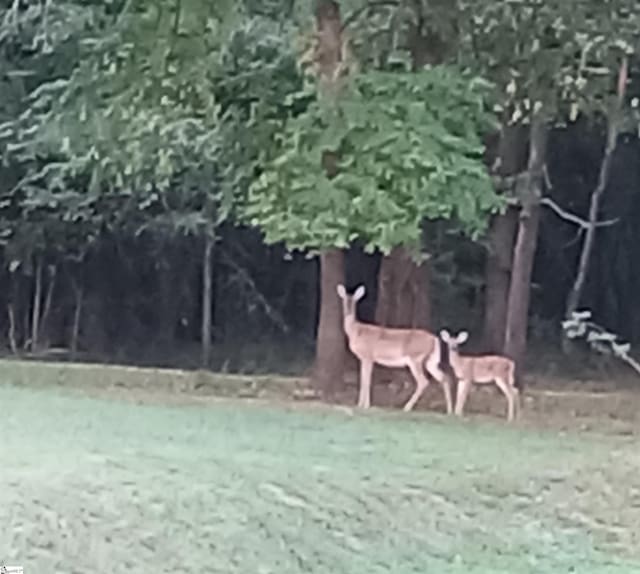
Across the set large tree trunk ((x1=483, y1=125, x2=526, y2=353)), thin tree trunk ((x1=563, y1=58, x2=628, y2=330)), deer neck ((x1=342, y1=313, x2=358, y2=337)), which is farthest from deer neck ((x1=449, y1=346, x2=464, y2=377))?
thin tree trunk ((x1=563, y1=58, x2=628, y2=330))

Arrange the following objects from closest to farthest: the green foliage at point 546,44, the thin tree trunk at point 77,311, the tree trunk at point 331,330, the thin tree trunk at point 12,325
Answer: the green foliage at point 546,44 < the tree trunk at point 331,330 < the thin tree trunk at point 12,325 < the thin tree trunk at point 77,311

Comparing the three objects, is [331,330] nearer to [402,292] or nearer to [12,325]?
[402,292]

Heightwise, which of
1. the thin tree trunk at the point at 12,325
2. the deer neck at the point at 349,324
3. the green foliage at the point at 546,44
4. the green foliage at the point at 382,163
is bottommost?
the thin tree trunk at the point at 12,325

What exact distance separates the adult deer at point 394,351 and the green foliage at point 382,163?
99 cm

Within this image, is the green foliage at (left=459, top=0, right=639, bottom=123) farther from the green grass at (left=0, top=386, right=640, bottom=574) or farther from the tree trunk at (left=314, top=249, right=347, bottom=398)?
the green grass at (left=0, top=386, right=640, bottom=574)

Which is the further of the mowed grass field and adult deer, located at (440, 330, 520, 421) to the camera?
adult deer, located at (440, 330, 520, 421)

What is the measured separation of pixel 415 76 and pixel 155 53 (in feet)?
6.04

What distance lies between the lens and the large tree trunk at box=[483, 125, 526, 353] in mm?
14672

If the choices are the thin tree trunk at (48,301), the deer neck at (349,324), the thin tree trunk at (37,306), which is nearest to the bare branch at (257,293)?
the thin tree trunk at (48,301)

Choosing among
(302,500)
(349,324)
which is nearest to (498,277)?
(349,324)

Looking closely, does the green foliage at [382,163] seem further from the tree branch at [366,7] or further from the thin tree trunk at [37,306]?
the thin tree trunk at [37,306]

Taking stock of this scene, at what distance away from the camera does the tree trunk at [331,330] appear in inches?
534

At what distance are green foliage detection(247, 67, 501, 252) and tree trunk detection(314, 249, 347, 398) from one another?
146 centimetres

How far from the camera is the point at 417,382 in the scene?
43.2 feet
